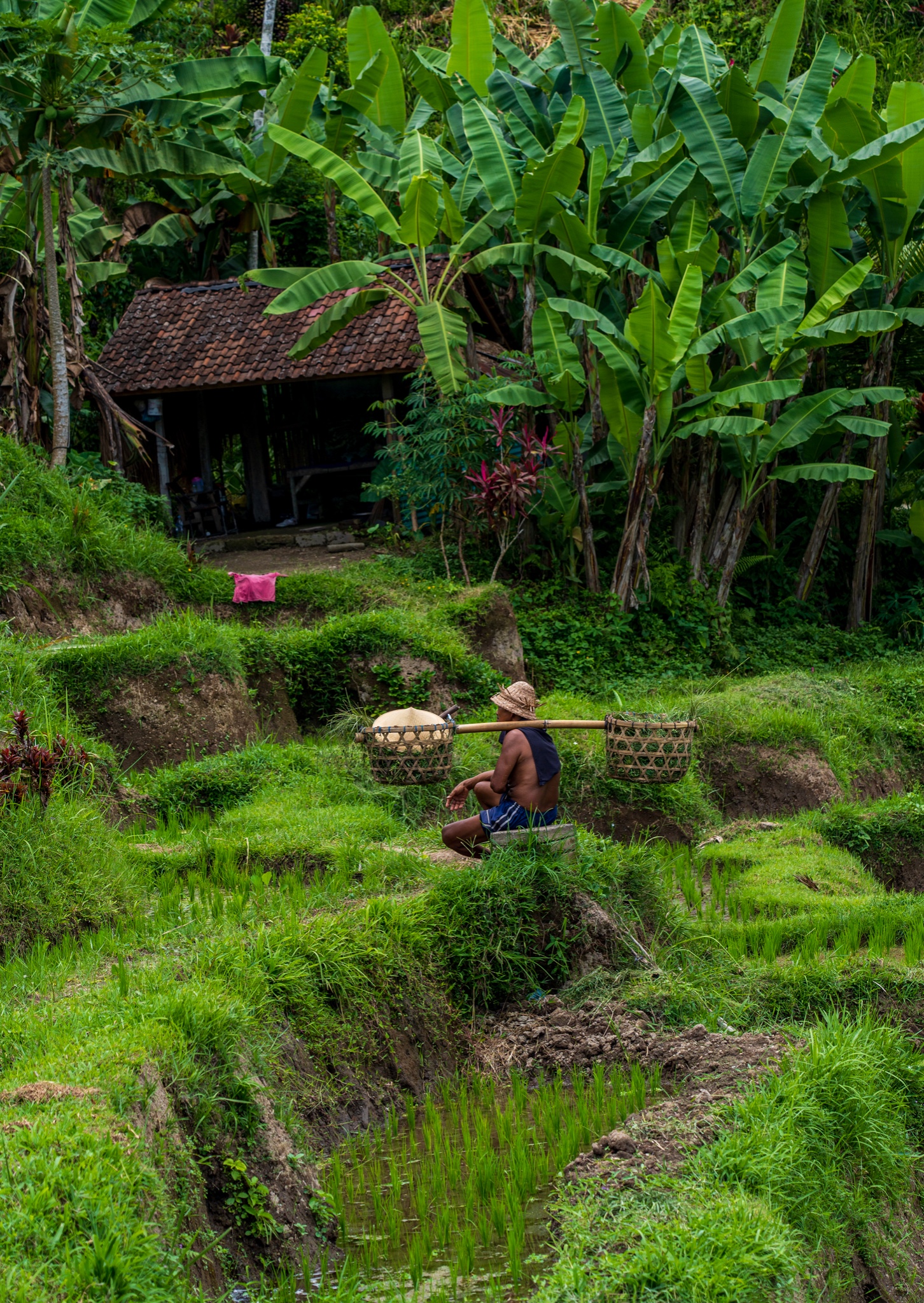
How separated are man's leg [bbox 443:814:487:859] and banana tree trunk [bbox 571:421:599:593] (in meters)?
6.37

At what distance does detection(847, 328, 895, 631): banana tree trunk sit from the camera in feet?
45.1

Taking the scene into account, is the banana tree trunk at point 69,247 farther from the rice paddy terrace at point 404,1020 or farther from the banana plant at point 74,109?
the rice paddy terrace at point 404,1020

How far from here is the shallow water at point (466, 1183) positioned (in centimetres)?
384

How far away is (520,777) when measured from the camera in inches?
247

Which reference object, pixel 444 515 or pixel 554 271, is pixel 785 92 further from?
pixel 444 515

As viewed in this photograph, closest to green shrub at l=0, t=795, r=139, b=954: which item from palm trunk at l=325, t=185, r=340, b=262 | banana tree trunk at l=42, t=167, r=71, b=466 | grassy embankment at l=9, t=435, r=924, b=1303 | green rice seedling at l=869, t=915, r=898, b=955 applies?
grassy embankment at l=9, t=435, r=924, b=1303

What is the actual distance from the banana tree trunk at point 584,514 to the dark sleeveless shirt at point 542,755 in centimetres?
633

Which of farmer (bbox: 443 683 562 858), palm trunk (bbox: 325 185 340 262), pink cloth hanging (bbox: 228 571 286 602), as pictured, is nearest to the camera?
farmer (bbox: 443 683 562 858)

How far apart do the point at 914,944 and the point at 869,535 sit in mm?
8200

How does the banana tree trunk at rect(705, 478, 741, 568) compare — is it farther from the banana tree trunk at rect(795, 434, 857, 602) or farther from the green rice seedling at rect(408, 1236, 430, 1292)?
the green rice seedling at rect(408, 1236, 430, 1292)

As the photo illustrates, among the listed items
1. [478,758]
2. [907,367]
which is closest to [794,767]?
[478,758]

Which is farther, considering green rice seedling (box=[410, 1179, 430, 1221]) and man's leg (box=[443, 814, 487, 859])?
man's leg (box=[443, 814, 487, 859])

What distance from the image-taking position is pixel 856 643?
540 inches

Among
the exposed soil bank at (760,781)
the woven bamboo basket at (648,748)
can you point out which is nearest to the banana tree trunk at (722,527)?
the exposed soil bank at (760,781)
